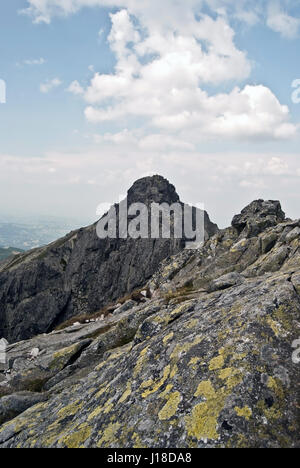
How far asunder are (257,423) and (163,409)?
309cm

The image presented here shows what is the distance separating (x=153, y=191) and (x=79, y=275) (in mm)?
46590

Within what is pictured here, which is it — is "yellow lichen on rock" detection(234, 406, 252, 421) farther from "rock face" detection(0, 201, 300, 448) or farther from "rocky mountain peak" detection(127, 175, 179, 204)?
"rocky mountain peak" detection(127, 175, 179, 204)

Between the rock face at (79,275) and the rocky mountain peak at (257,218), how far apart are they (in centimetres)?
3748

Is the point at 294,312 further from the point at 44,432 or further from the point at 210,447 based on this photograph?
the point at 44,432

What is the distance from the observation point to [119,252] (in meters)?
112

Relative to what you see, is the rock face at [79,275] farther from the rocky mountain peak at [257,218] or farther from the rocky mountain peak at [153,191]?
the rocky mountain peak at [257,218]

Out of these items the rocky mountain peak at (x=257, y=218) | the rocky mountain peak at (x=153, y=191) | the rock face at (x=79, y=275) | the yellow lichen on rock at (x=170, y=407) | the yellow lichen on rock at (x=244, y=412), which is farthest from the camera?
the rocky mountain peak at (x=153, y=191)

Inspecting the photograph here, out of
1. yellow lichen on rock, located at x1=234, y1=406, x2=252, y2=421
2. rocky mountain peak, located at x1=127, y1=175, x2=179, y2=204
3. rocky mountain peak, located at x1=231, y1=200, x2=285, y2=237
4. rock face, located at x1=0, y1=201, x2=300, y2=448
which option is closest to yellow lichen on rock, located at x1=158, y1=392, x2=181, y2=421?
rock face, located at x1=0, y1=201, x2=300, y2=448

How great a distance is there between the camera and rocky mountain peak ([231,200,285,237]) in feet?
165

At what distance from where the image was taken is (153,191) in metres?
129

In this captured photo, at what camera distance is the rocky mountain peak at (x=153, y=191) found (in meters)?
127

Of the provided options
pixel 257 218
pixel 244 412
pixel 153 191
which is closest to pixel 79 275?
pixel 153 191

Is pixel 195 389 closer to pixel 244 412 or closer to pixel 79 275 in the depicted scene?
pixel 244 412

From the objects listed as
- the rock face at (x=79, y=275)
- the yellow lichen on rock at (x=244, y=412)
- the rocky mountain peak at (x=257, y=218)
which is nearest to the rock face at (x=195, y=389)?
the yellow lichen on rock at (x=244, y=412)
